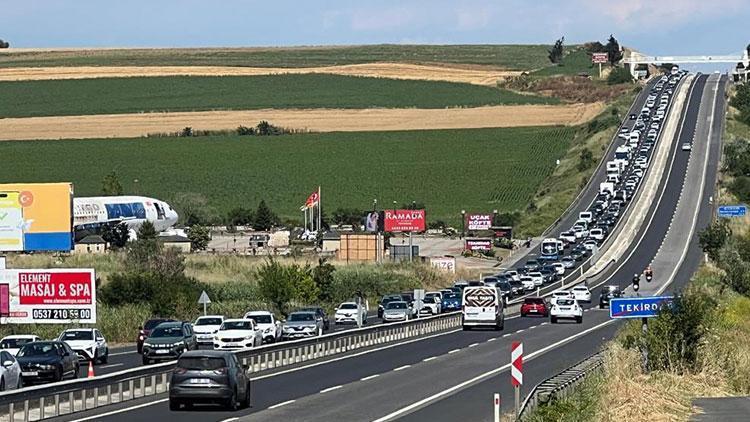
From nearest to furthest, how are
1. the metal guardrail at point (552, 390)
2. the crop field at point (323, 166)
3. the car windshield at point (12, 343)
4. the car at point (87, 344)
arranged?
1. the metal guardrail at point (552, 390)
2. the car windshield at point (12, 343)
3. the car at point (87, 344)
4. the crop field at point (323, 166)

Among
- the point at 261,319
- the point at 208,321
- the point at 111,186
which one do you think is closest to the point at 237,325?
the point at 208,321

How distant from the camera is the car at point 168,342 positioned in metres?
45.6

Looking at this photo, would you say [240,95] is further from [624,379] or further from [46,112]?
[624,379]

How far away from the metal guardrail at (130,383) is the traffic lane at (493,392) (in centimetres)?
655

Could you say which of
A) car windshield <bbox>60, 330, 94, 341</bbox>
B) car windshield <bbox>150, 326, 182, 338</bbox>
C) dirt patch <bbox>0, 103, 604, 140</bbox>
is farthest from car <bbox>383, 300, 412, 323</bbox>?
dirt patch <bbox>0, 103, 604, 140</bbox>

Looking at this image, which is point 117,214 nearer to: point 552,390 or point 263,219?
point 263,219

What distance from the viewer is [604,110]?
190000 millimetres

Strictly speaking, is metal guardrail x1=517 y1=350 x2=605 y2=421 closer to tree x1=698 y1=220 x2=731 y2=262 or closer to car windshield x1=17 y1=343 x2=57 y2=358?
car windshield x1=17 y1=343 x2=57 y2=358

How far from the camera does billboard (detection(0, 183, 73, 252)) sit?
2618 inches

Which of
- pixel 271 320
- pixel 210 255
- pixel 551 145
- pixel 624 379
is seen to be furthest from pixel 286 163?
pixel 624 379

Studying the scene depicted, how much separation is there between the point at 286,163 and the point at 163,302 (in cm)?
9595

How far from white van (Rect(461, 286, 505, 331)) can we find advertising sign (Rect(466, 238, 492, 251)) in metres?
54.7

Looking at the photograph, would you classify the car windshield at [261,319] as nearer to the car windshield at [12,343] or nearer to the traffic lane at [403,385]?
the traffic lane at [403,385]

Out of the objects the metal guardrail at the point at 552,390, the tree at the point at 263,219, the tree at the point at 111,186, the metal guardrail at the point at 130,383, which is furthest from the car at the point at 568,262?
the metal guardrail at the point at 552,390
